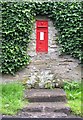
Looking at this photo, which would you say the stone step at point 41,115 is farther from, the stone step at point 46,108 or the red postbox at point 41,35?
the red postbox at point 41,35

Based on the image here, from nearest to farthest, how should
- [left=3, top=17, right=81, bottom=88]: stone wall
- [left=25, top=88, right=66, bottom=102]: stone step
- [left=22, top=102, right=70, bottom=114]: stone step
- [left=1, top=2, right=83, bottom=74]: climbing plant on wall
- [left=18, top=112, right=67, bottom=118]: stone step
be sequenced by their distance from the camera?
[left=18, top=112, right=67, bottom=118]: stone step, [left=22, top=102, right=70, bottom=114]: stone step, [left=25, top=88, right=66, bottom=102]: stone step, [left=1, top=2, right=83, bottom=74]: climbing plant on wall, [left=3, top=17, right=81, bottom=88]: stone wall

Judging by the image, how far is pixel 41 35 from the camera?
27.2ft

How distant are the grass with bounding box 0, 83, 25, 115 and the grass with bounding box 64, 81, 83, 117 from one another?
3.52 ft

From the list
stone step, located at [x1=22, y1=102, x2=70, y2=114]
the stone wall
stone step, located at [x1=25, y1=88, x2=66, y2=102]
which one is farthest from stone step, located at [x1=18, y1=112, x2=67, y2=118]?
the stone wall

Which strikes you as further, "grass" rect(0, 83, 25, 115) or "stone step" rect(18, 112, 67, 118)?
"grass" rect(0, 83, 25, 115)

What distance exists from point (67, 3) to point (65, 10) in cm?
19

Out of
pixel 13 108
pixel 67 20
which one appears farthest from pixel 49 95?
pixel 67 20

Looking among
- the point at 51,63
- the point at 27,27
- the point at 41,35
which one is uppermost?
the point at 27,27

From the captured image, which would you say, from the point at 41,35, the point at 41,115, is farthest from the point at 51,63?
the point at 41,115

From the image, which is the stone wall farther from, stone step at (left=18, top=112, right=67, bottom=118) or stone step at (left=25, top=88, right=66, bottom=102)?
stone step at (left=18, top=112, right=67, bottom=118)

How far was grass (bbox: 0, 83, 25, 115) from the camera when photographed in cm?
659

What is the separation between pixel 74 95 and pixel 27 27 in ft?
6.89

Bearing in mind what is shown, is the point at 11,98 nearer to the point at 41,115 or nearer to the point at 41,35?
the point at 41,115

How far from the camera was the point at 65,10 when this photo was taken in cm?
819
